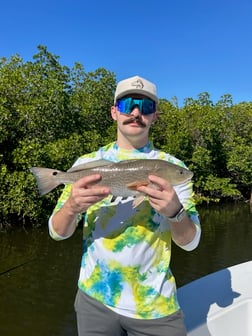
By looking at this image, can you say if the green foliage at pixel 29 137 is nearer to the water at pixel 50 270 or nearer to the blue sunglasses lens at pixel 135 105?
the water at pixel 50 270

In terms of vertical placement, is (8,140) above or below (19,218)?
above

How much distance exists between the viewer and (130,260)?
2.07m

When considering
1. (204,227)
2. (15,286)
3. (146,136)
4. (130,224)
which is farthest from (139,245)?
(204,227)

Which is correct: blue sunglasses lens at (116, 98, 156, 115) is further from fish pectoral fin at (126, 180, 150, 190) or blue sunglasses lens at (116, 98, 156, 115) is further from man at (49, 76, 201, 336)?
fish pectoral fin at (126, 180, 150, 190)

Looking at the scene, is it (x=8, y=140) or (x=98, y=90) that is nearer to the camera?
(x=8, y=140)

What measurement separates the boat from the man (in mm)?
1359

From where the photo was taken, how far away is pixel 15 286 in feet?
35.0

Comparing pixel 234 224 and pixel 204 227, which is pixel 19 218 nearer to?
pixel 204 227

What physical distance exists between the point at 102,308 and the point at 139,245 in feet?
1.34

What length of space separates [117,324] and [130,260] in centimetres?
37

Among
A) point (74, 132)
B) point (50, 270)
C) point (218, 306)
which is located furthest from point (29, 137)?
point (218, 306)

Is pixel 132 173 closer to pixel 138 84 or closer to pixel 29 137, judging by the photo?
pixel 138 84

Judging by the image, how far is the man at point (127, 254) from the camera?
204cm

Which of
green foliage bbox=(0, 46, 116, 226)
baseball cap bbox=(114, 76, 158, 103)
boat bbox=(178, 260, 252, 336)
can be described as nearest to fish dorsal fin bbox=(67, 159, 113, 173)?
baseball cap bbox=(114, 76, 158, 103)
